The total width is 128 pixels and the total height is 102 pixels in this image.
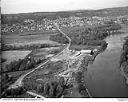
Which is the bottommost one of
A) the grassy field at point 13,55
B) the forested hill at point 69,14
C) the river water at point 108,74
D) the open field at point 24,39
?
the river water at point 108,74

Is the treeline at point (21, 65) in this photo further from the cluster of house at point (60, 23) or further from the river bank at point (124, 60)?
the river bank at point (124, 60)

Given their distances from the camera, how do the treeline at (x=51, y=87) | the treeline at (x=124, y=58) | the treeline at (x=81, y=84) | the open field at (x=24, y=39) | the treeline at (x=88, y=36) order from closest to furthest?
the treeline at (x=51, y=87) < the treeline at (x=81, y=84) < the open field at (x=24, y=39) < the treeline at (x=124, y=58) < the treeline at (x=88, y=36)

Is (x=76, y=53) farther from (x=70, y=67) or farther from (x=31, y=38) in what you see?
(x=31, y=38)

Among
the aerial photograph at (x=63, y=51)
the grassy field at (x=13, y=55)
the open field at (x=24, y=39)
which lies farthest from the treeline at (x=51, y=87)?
the open field at (x=24, y=39)

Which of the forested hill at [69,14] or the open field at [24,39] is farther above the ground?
the forested hill at [69,14]

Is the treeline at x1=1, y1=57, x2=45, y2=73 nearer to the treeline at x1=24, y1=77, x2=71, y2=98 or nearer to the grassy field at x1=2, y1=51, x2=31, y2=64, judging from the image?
the grassy field at x1=2, y1=51, x2=31, y2=64

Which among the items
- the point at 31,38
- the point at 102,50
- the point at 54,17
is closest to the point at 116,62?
the point at 102,50

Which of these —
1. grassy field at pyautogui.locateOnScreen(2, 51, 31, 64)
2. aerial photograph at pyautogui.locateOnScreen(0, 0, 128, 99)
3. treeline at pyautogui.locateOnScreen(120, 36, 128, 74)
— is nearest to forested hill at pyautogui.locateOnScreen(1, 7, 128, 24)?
aerial photograph at pyautogui.locateOnScreen(0, 0, 128, 99)

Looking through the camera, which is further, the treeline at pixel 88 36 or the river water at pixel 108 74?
the treeline at pixel 88 36
